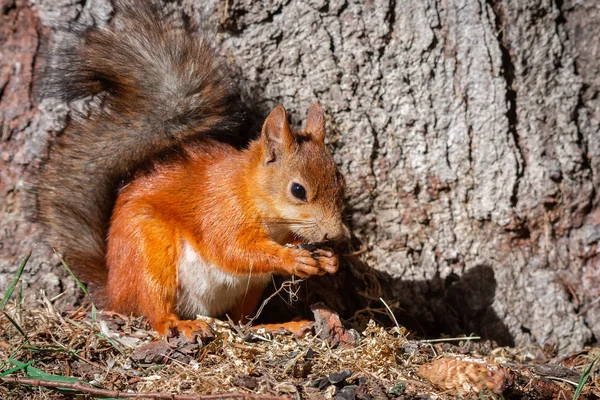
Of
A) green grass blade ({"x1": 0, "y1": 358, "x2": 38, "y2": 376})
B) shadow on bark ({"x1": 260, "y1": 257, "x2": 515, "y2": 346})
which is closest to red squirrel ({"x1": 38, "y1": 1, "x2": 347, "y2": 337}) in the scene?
shadow on bark ({"x1": 260, "y1": 257, "x2": 515, "y2": 346})

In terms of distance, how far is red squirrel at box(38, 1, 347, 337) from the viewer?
2.28 m

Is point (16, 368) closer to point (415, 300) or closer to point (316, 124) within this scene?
point (316, 124)

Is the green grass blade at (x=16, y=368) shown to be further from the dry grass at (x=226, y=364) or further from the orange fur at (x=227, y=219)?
the orange fur at (x=227, y=219)

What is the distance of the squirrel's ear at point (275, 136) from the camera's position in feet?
7.51

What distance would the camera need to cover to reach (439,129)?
8.62 feet

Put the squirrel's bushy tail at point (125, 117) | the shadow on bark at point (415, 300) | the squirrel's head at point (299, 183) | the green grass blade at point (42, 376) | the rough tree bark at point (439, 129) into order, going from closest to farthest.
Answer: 1. the green grass blade at point (42, 376)
2. the squirrel's head at point (299, 183)
3. the squirrel's bushy tail at point (125, 117)
4. the rough tree bark at point (439, 129)
5. the shadow on bark at point (415, 300)

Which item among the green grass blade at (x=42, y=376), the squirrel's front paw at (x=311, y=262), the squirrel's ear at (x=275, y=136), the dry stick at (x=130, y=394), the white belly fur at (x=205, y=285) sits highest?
the squirrel's ear at (x=275, y=136)

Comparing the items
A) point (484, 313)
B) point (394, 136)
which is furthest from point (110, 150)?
point (484, 313)

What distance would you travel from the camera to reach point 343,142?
8.80 ft

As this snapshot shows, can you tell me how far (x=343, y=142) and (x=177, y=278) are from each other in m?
0.85

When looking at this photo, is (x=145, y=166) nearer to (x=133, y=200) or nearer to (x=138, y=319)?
(x=133, y=200)

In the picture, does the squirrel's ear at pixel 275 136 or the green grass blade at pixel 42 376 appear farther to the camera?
the squirrel's ear at pixel 275 136

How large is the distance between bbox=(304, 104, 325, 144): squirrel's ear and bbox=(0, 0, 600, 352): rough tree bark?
0.22 meters

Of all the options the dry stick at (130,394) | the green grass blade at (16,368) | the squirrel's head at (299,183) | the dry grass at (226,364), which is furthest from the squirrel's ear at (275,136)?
the green grass blade at (16,368)
